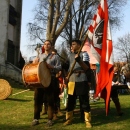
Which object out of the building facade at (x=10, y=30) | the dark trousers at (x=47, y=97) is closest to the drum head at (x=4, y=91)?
the dark trousers at (x=47, y=97)

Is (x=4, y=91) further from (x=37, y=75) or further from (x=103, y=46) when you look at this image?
(x=103, y=46)

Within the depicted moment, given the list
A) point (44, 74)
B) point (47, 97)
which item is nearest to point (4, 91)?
point (47, 97)

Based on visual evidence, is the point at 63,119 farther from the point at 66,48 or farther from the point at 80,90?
the point at 66,48

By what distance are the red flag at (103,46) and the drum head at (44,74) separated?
45.5 inches

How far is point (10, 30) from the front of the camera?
24516 mm

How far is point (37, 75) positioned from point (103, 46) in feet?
5.43

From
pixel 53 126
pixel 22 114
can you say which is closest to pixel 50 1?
pixel 22 114

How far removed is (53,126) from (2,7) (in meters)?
16.9

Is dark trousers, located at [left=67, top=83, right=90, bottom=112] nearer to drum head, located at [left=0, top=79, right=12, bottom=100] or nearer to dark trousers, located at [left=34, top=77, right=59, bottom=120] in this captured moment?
dark trousers, located at [left=34, top=77, right=59, bottom=120]

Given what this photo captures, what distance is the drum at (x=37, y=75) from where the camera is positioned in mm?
6508

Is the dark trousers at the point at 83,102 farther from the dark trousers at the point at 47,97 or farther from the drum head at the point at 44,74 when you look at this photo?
the drum head at the point at 44,74

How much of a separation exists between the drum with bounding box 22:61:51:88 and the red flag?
3.90 ft

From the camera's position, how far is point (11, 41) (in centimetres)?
2483

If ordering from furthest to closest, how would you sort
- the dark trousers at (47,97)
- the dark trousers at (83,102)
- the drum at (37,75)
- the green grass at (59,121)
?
the dark trousers at (47,97) < the dark trousers at (83,102) < the green grass at (59,121) < the drum at (37,75)
